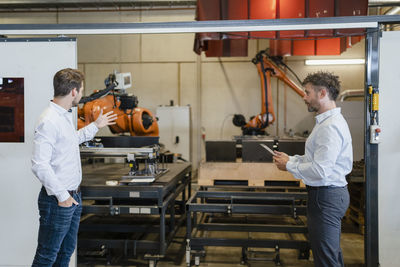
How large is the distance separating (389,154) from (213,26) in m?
1.78

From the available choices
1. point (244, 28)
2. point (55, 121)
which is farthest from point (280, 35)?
point (55, 121)

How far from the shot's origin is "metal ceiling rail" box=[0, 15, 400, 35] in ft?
8.80

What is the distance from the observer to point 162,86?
7.52m

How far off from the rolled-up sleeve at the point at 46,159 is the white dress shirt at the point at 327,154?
1387 mm

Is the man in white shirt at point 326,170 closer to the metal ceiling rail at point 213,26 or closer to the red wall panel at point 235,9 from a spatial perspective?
the metal ceiling rail at point 213,26

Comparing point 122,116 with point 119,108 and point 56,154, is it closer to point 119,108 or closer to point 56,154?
point 119,108

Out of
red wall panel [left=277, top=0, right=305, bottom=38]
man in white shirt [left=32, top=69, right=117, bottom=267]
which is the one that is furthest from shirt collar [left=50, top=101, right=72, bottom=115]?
red wall panel [left=277, top=0, right=305, bottom=38]

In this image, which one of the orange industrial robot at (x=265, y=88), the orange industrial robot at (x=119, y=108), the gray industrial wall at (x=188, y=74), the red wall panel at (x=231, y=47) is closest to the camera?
the orange industrial robot at (x=119, y=108)

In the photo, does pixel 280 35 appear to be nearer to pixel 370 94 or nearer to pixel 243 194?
pixel 370 94

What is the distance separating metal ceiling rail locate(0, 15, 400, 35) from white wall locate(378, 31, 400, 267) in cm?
26

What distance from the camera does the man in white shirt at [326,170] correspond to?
1948mm

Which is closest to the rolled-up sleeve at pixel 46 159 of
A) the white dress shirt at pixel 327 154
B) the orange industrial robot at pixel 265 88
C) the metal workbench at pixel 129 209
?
the metal workbench at pixel 129 209

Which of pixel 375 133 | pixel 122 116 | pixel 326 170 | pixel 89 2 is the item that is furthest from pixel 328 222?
pixel 89 2

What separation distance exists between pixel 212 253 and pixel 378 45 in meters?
2.55
